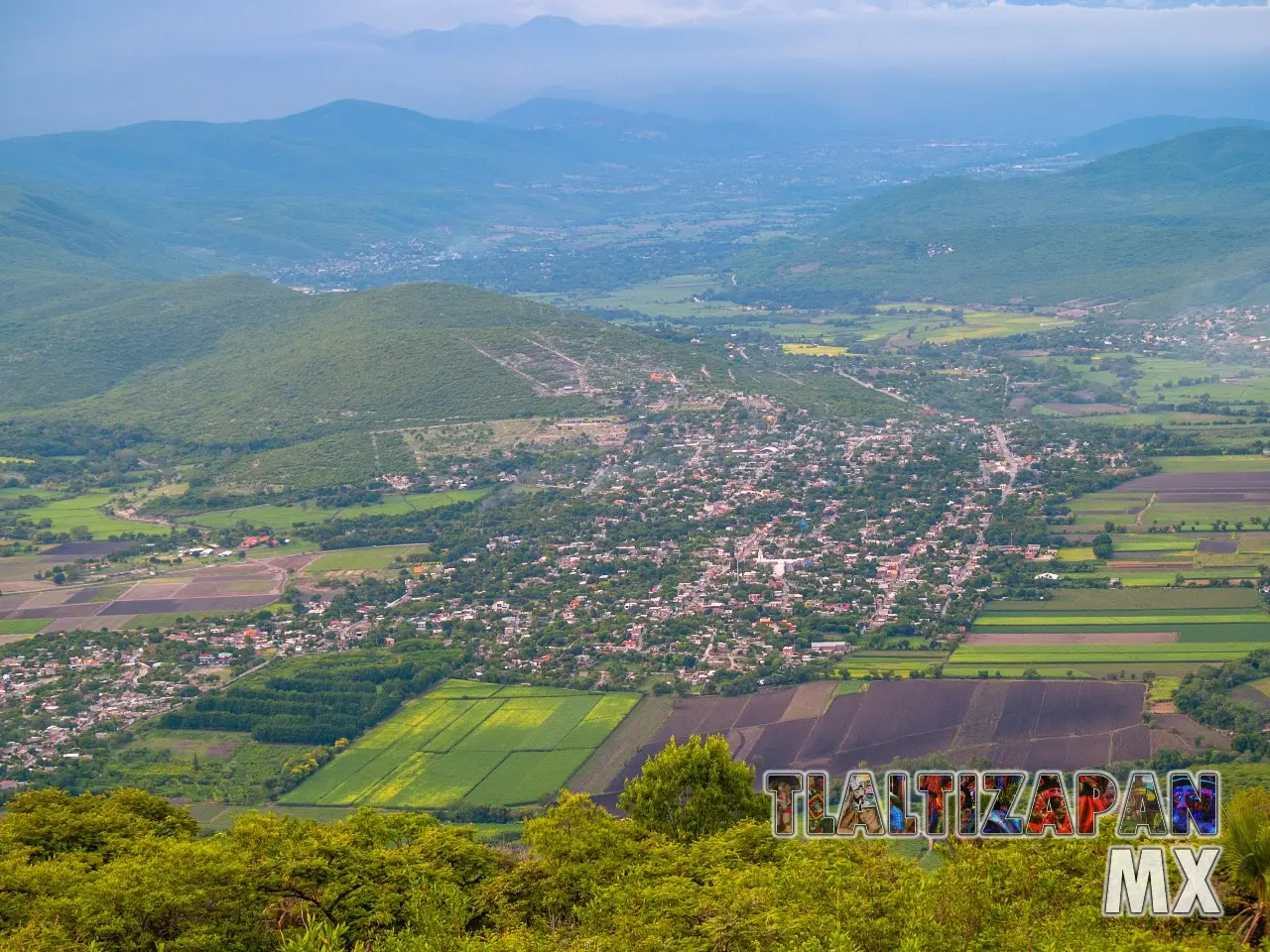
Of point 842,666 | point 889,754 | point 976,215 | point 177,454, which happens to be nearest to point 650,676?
point 842,666

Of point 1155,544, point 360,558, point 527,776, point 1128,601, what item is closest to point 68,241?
point 360,558

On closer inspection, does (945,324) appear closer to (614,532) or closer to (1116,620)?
(614,532)

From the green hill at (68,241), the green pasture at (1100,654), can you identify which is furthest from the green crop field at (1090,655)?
the green hill at (68,241)

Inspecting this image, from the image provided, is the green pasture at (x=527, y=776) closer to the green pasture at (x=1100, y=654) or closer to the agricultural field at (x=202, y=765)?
the agricultural field at (x=202, y=765)

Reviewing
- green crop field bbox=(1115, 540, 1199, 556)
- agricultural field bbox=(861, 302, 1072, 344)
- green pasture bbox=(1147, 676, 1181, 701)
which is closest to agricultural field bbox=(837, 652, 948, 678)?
green pasture bbox=(1147, 676, 1181, 701)

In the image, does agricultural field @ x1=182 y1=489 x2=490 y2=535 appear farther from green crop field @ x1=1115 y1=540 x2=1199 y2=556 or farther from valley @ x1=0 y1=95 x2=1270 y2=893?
green crop field @ x1=1115 y1=540 x2=1199 y2=556
